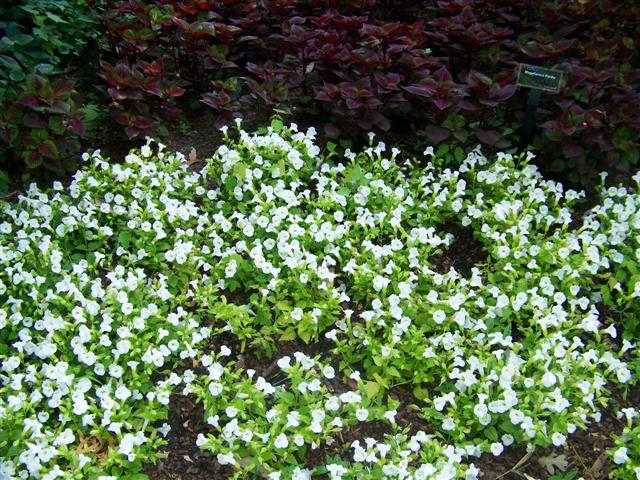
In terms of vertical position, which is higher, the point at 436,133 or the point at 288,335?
the point at 436,133

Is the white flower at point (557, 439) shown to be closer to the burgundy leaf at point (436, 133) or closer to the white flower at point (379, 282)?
the white flower at point (379, 282)

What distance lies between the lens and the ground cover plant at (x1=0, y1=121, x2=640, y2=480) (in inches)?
122

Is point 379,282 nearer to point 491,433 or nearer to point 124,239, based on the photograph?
point 491,433

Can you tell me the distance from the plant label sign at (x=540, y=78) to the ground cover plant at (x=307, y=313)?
18.4 inches

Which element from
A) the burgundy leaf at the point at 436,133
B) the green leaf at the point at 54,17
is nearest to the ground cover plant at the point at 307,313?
the burgundy leaf at the point at 436,133

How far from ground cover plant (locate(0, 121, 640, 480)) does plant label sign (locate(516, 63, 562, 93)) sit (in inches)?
18.4

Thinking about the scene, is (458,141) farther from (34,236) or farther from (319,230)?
(34,236)

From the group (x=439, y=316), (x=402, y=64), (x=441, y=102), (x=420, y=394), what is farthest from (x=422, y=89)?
(x=420, y=394)

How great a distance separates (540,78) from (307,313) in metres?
2.08

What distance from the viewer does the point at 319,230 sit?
156 inches

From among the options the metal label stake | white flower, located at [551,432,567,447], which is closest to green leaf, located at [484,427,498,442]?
white flower, located at [551,432,567,447]

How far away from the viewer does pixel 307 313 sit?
3.55 meters

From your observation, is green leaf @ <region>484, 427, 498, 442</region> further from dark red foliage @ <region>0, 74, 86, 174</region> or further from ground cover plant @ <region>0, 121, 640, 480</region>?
dark red foliage @ <region>0, 74, 86, 174</region>

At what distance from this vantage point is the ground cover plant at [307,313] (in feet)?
10.2
